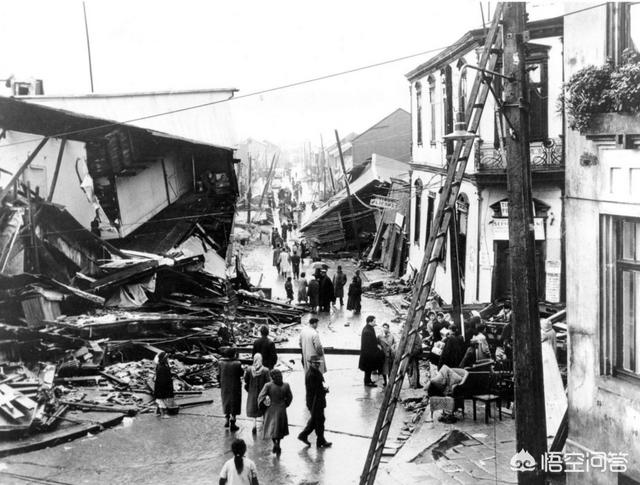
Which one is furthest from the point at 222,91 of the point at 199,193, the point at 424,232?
the point at 424,232

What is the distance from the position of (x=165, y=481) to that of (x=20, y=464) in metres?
2.33

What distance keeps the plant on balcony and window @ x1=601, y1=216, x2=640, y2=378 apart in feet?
4.03

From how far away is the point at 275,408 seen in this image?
35.4 feet

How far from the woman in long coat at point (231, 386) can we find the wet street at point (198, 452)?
362mm

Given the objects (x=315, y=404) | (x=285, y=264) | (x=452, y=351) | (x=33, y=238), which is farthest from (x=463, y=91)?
(x=285, y=264)

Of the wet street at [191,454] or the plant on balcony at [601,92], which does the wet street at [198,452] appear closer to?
the wet street at [191,454]

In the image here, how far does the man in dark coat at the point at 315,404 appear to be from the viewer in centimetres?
1100

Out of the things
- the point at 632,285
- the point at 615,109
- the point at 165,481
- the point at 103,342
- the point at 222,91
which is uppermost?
the point at 222,91

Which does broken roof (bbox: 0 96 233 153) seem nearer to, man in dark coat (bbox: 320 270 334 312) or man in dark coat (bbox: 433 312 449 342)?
man in dark coat (bbox: 320 270 334 312)

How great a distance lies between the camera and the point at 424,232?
90.1 ft

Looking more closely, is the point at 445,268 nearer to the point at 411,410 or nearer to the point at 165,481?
the point at 411,410

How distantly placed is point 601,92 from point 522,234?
1.96m

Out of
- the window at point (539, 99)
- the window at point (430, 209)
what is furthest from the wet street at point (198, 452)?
the window at point (430, 209)

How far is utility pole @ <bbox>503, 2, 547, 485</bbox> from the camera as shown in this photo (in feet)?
23.9
